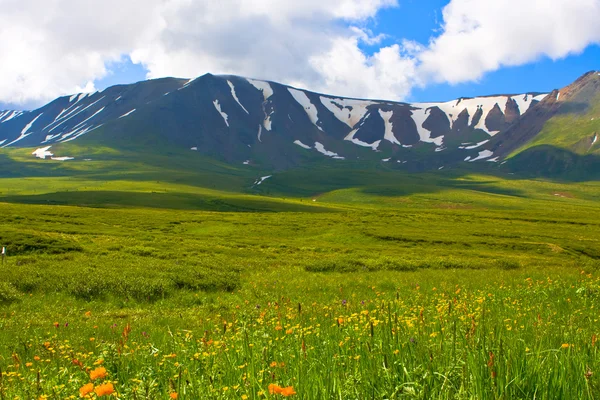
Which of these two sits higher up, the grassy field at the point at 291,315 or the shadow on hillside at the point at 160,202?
the grassy field at the point at 291,315

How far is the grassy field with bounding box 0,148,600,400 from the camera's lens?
4.45 metres

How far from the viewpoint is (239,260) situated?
40031 millimetres

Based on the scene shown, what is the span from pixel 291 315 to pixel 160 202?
136183 mm

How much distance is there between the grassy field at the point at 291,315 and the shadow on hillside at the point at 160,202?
53.5 m

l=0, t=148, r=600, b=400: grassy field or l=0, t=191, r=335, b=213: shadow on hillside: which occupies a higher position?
l=0, t=148, r=600, b=400: grassy field

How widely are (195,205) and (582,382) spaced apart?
467ft

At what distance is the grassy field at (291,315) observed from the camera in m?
4.45

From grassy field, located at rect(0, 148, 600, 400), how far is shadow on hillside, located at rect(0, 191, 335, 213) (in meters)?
53.5

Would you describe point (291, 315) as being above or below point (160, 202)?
above

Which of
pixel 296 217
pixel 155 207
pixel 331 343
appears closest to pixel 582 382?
pixel 331 343

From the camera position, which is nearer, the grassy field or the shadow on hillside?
the grassy field

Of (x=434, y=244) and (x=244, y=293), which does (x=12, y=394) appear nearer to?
(x=244, y=293)

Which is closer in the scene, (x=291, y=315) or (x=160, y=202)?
(x=291, y=315)

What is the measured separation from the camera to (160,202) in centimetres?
13938
